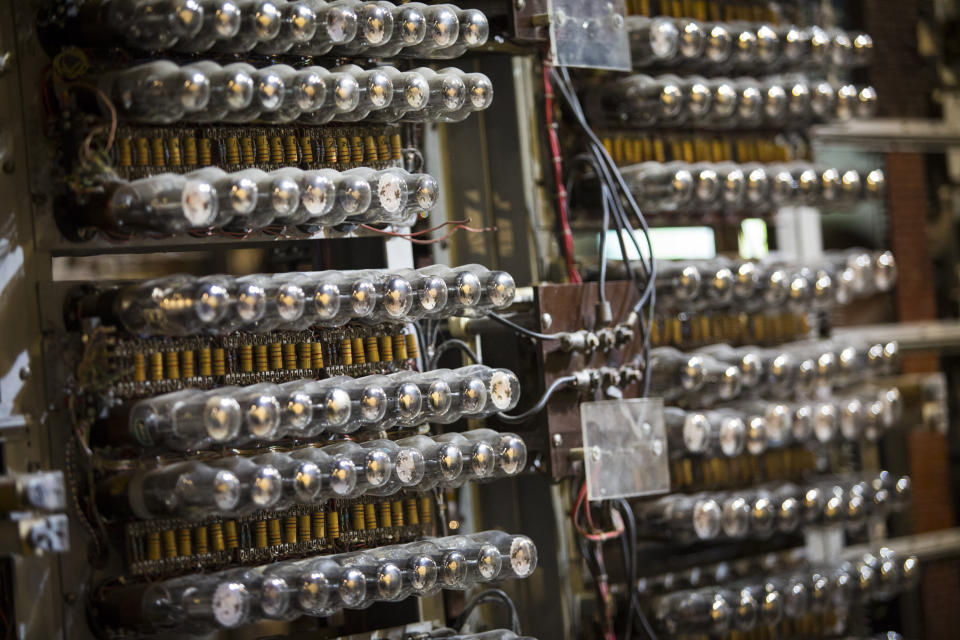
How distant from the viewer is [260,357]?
3189mm

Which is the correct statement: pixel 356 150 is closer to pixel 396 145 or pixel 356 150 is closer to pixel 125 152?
pixel 396 145

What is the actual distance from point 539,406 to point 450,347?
1.09ft

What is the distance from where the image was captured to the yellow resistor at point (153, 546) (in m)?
3.06

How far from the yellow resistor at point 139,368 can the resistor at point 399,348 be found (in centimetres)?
69

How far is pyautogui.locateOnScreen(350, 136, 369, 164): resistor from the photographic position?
345 cm

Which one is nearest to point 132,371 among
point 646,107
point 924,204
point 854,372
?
point 646,107

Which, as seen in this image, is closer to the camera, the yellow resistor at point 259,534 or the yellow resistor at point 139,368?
the yellow resistor at point 139,368

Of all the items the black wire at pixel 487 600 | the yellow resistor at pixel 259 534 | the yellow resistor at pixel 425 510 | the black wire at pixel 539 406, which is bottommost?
the black wire at pixel 487 600

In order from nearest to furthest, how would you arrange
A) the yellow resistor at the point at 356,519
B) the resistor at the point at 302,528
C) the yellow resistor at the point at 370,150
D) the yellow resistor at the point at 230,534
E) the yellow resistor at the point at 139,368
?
the yellow resistor at the point at 139,368, the yellow resistor at the point at 230,534, the resistor at the point at 302,528, the yellow resistor at the point at 356,519, the yellow resistor at the point at 370,150

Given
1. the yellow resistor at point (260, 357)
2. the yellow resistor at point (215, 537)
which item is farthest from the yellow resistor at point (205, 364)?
the yellow resistor at point (215, 537)

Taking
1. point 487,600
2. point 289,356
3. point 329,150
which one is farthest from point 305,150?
point 487,600

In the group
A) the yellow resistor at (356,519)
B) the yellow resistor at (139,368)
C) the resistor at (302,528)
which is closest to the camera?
the yellow resistor at (139,368)

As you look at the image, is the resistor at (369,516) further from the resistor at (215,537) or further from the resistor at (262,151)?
the resistor at (262,151)

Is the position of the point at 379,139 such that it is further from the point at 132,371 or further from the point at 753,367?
the point at 753,367
